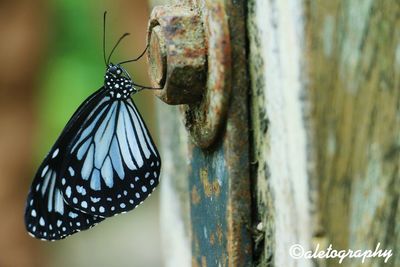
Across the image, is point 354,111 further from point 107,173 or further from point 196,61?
point 107,173

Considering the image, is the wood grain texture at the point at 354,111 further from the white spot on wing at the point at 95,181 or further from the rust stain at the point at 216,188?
the white spot on wing at the point at 95,181

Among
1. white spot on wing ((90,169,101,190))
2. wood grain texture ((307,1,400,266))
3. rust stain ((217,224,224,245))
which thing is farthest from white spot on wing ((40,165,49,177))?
wood grain texture ((307,1,400,266))

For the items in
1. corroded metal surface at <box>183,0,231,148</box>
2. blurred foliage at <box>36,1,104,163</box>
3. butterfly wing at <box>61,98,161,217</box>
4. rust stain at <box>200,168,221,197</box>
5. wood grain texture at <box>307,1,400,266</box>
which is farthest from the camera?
blurred foliage at <box>36,1,104,163</box>

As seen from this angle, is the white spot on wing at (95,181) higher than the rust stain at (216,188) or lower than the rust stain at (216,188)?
lower

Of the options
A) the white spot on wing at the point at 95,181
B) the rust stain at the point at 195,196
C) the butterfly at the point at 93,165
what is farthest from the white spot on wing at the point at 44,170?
the rust stain at the point at 195,196

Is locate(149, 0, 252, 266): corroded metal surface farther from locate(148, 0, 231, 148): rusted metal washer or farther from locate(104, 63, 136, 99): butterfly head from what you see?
locate(104, 63, 136, 99): butterfly head

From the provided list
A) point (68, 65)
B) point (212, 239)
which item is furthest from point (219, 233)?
point (68, 65)

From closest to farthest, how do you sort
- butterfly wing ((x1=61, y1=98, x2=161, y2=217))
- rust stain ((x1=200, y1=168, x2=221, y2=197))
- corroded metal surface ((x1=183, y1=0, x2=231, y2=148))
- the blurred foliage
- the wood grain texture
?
the wood grain texture, corroded metal surface ((x1=183, y1=0, x2=231, y2=148)), rust stain ((x1=200, y1=168, x2=221, y2=197)), butterfly wing ((x1=61, y1=98, x2=161, y2=217)), the blurred foliage
